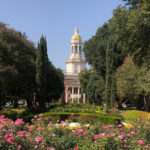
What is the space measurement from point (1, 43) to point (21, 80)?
5.19 metres

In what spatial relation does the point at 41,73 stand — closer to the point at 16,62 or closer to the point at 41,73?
the point at 41,73

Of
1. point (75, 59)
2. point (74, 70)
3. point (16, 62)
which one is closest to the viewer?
point (16, 62)

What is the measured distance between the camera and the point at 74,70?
91.8 m

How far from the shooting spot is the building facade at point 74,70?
8150 centimetres

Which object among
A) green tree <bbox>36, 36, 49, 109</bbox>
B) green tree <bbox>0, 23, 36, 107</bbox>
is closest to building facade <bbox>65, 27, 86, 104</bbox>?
green tree <bbox>0, 23, 36, 107</bbox>

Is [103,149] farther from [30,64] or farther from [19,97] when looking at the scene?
[19,97]

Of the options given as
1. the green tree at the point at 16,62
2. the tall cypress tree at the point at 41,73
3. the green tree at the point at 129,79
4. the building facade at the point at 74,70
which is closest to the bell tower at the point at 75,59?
the building facade at the point at 74,70

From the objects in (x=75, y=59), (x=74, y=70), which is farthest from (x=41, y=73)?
(x=75, y=59)

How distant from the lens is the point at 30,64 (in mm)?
24953

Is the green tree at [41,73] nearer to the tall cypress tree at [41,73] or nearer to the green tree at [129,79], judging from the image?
the tall cypress tree at [41,73]

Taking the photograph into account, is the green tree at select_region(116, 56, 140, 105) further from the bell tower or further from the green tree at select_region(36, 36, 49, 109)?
the bell tower

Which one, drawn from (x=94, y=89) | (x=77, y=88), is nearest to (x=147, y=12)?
(x=94, y=89)

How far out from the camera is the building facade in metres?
81.5

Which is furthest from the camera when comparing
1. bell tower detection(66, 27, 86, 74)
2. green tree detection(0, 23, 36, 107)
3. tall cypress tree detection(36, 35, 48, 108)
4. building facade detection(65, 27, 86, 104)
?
bell tower detection(66, 27, 86, 74)
